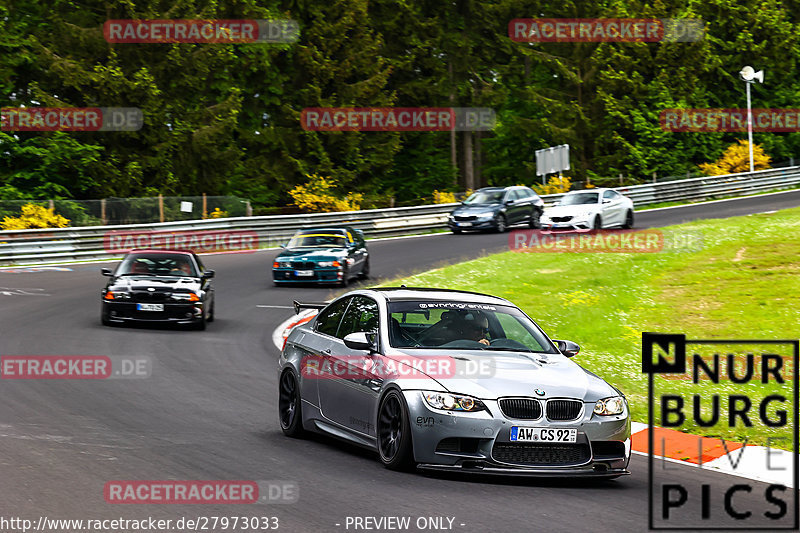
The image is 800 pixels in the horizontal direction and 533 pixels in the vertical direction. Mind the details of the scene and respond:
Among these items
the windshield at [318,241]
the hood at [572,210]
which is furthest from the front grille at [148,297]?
the hood at [572,210]

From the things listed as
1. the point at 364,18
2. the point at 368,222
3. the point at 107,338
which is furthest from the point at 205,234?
the point at 364,18

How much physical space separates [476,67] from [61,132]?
1047 inches

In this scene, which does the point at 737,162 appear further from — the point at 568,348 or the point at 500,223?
the point at 568,348

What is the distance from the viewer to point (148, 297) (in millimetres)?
20562

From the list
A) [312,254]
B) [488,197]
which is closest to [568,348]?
[312,254]

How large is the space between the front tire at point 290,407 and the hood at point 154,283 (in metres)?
10.1

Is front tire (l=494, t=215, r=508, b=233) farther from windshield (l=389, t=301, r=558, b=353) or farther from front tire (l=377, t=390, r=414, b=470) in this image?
front tire (l=377, t=390, r=414, b=470)

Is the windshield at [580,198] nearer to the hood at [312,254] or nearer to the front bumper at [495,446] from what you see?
the hood at [312,254]

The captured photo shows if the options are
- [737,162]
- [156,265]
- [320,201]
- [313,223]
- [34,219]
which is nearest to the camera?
[156,265]

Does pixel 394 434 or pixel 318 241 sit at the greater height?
pixel 318 241

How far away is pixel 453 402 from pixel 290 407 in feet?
9.13

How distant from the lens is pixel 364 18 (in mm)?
55375

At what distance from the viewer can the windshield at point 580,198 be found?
34.3m

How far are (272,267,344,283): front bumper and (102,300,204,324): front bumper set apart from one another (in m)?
7.35
